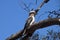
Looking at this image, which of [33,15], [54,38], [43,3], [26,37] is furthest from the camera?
[54,38]

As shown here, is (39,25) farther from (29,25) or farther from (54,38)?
(54,38)

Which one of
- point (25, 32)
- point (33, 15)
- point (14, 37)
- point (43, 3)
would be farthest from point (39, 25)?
point (43, 3)

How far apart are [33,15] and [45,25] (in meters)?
1.26

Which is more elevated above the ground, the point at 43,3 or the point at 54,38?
the point at 43,3

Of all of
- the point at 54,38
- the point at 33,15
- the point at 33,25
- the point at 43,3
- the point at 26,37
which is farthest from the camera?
the point at 54,38

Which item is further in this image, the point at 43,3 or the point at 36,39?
the point at 36,39

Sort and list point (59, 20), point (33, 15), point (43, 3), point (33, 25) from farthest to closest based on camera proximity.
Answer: point (43, 3) < point (33, 15) < point (33, 25) < point (59, 20)

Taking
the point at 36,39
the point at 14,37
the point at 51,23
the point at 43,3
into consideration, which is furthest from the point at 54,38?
the point at 51,23

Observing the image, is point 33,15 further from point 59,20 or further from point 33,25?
point 59,20

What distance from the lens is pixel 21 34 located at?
407cm

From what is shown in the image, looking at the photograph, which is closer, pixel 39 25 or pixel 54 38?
pixel 39 25

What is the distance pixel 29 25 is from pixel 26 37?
27 cm

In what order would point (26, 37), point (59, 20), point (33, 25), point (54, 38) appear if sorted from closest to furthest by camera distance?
point (59, 20)
point (33, 25)
point (26, 37)
point (54, 38)

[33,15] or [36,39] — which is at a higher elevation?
[33,15]
